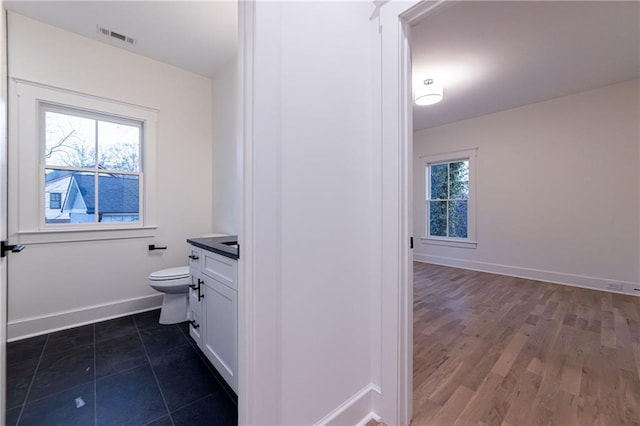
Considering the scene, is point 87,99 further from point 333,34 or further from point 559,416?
point 559,416

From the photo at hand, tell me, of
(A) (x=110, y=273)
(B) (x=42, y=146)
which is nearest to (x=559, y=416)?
(A) (x=110, y=273)

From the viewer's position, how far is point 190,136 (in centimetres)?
300

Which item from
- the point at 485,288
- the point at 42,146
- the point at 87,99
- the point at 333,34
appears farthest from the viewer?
the point at 485,288

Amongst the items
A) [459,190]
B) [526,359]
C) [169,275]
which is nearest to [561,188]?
[459,190]

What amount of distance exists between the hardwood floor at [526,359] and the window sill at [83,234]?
9.32 feet

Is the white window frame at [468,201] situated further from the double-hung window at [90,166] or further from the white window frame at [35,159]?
the white window frame at [35,159]

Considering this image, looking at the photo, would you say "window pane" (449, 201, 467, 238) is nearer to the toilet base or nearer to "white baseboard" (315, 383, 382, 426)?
"white baseboard" (315, 383, 382, 426)

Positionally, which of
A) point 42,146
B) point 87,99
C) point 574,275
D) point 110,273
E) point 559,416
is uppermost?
point 87,99

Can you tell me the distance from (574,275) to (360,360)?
12.8 ft

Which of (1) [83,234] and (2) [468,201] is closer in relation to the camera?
(1) [83,234]

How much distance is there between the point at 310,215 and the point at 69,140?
2.73m

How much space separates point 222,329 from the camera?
1.56 m

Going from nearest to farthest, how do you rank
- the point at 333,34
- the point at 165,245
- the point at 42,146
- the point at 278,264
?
the point at 278,264 → the point at 333,34 → the point at 42,146 → the point at 165,245

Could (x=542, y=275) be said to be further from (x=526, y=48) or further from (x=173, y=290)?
(x=173, y=290)
